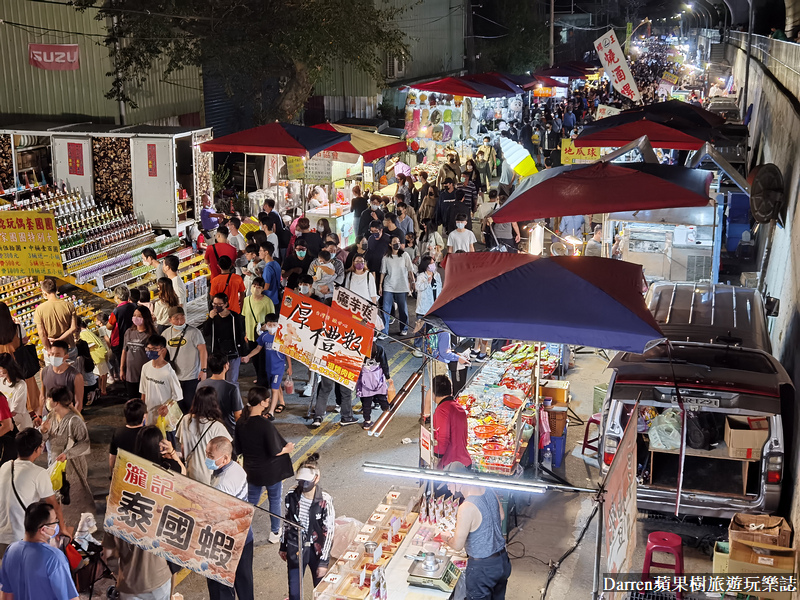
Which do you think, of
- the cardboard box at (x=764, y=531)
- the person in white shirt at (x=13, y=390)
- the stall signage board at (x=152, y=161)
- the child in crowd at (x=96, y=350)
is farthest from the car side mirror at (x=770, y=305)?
the stall signage board at (x=152, y=161)

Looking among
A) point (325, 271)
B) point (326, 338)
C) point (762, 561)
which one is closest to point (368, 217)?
point (325, 271)

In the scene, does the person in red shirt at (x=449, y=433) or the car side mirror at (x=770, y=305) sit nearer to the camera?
the person in red shirt at (x=449, y=433)

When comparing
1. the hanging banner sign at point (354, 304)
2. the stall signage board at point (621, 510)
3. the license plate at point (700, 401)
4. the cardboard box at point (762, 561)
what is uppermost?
the hanging banner sign at point (354, 304)

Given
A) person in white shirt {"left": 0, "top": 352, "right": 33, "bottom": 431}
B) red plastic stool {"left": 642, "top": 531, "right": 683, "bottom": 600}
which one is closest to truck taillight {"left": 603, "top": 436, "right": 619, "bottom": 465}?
red plastic stool {"left": 642, "top": 531, "right": 683, "bottom": 600}

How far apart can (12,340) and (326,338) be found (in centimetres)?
461

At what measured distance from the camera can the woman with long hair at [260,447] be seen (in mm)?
8164

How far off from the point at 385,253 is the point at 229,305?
12.9 feet

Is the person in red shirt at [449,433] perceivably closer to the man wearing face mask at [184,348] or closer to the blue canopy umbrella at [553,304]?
the blue canopy umbrella at [553,304]

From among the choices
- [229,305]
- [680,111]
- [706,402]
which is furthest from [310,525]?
[680,111]

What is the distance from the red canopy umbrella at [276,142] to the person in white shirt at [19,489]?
8558mm

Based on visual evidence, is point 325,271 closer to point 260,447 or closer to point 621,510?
point 260,447

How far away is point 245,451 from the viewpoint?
8273mm

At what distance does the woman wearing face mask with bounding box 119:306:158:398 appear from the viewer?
11.0 metres

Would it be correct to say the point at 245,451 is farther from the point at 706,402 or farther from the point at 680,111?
the point at 680,111
